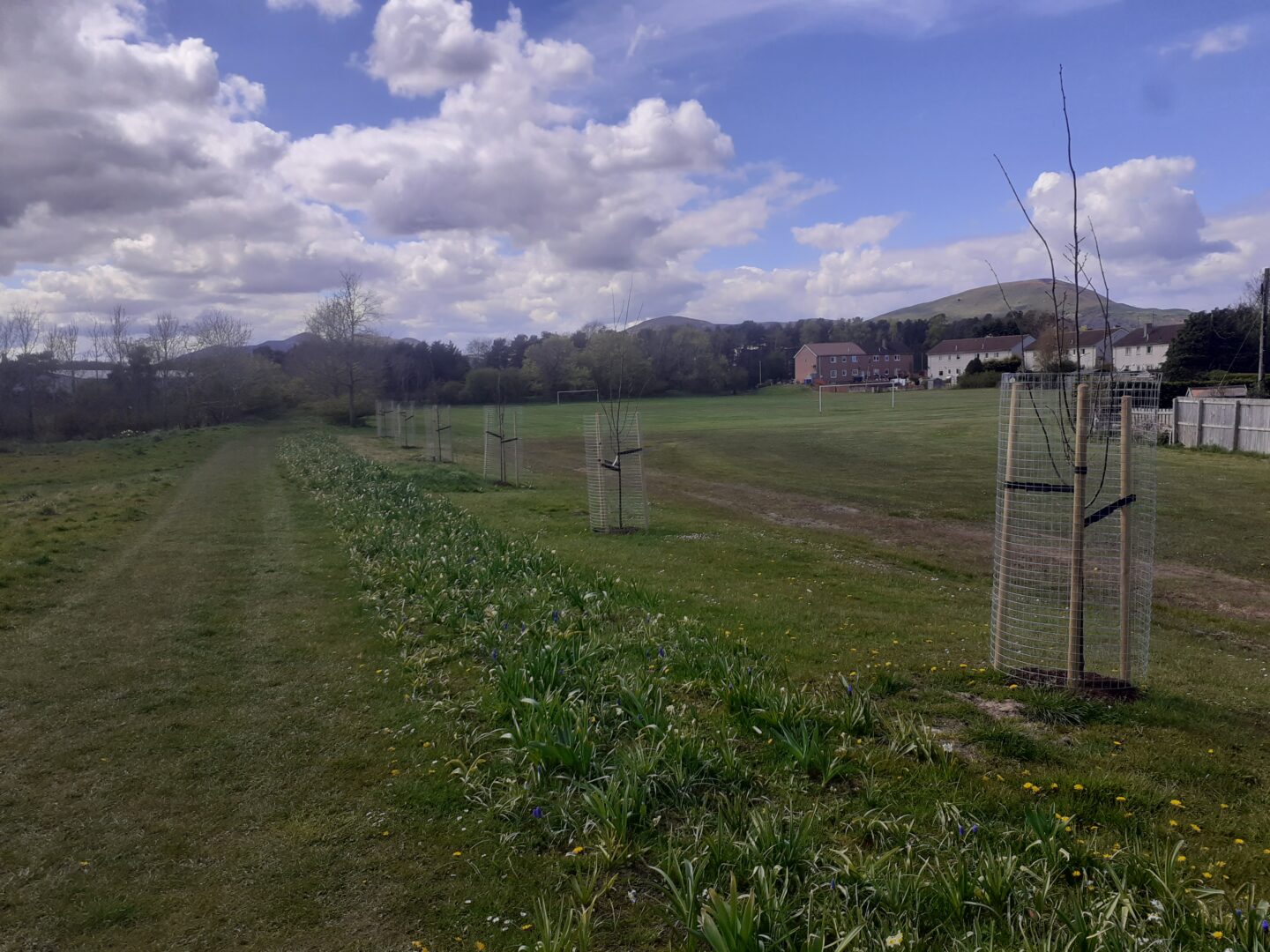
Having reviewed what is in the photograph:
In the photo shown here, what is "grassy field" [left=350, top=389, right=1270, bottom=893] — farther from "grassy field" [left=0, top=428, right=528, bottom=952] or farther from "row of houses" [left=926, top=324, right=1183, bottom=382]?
"row of houses" [left=926, top=324, right=1183, bottom=382]

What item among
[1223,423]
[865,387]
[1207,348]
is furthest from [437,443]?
[865,387]

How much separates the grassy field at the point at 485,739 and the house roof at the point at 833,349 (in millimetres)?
102768

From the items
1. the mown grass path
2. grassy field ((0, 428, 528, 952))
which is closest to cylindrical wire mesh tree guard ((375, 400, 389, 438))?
grassy field ((0, 428, 528, 952))

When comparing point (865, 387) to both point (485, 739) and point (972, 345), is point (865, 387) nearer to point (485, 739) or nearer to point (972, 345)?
point (972, 345)

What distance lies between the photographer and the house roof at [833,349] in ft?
373

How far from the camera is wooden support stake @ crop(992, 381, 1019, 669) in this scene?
19.8ft

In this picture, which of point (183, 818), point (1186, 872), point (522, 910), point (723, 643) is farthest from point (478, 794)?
point (1186, 872)

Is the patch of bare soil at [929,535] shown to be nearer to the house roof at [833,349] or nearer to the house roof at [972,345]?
the house roof at [972,345]

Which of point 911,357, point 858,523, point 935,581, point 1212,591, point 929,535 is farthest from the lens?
point 911,357

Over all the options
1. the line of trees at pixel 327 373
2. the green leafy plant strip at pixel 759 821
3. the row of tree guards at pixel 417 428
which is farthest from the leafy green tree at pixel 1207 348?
the green leafy plant strip at pixel 759 821

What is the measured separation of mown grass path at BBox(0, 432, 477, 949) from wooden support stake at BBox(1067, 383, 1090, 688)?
4234mm

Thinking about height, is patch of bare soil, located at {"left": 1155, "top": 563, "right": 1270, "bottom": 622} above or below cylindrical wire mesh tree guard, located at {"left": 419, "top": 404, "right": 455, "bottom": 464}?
below

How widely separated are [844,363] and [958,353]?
1743cm

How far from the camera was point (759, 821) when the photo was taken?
385 centimetres
